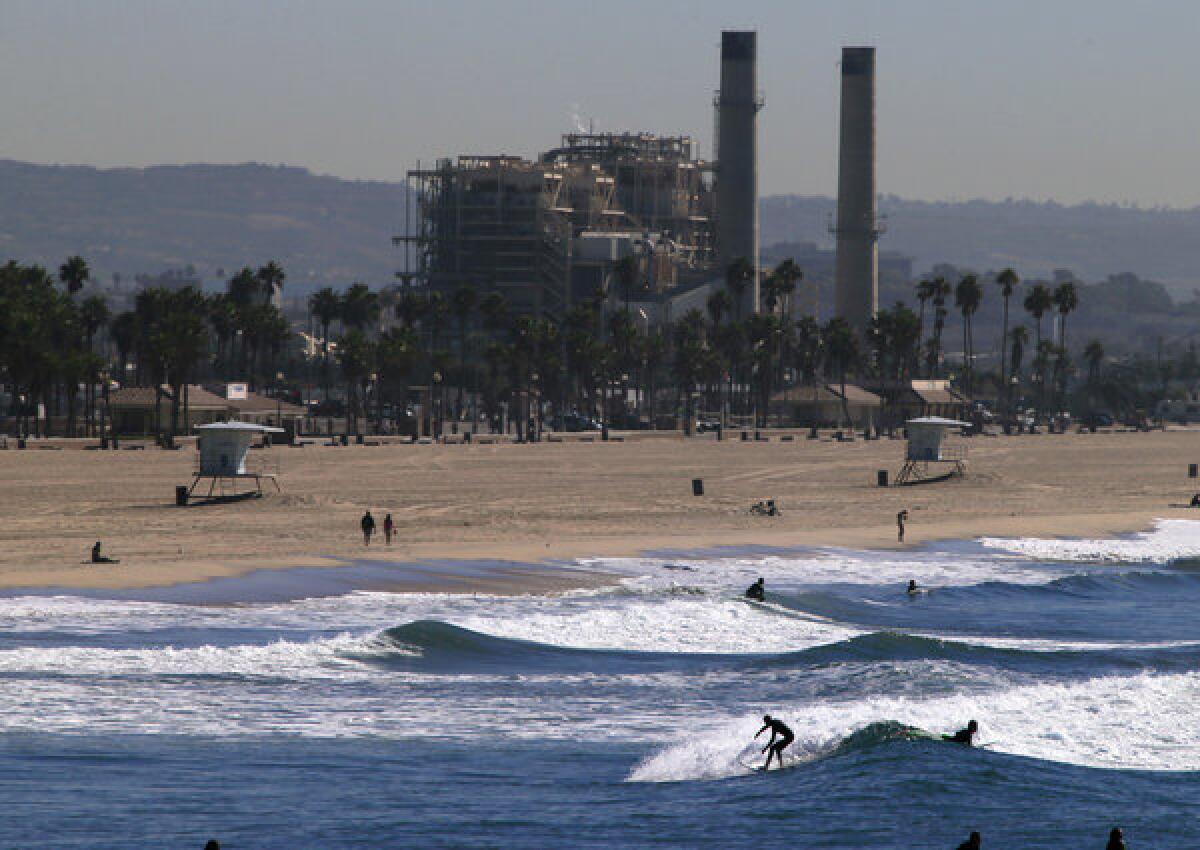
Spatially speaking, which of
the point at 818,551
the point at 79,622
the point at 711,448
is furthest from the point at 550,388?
the point at 79,622

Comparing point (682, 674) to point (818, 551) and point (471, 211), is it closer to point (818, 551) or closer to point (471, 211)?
point (818, 551)

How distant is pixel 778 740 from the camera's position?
31094 millimetres

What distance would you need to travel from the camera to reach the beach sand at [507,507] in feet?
173

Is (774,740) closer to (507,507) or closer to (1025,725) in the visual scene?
(1025,725)

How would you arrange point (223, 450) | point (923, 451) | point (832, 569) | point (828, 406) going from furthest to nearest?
1. point (828, 406)
2. point (923, 451)
3. point (223, 450)
4. point (832, 569)

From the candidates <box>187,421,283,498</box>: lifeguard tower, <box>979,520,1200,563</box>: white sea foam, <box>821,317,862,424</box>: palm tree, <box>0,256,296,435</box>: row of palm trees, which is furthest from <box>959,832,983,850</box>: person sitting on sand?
<box>821,317,862,424</box>: palm tree

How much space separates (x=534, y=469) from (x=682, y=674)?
5751 centimetres

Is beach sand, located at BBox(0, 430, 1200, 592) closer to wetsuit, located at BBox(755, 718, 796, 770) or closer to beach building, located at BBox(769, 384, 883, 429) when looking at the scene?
wetsuit, located at BBox(755, 718, 796, 770)

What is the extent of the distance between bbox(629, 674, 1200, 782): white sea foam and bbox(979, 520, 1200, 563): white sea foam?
24294 millimetres

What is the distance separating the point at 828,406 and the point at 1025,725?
5327 inches

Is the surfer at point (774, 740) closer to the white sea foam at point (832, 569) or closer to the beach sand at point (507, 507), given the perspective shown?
the beach sand at point (507, 507)

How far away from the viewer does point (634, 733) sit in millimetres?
31938

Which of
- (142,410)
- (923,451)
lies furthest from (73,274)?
(923,451)

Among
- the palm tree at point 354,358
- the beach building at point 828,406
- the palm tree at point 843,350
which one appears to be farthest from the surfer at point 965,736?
the palm tree at point 843,350
